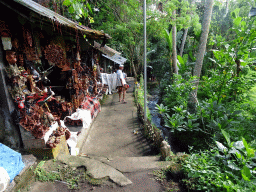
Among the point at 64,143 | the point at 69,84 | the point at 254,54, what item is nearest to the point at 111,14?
the point at 69,84

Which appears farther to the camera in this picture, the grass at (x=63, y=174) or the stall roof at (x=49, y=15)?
the grass at (x=63, y=174)

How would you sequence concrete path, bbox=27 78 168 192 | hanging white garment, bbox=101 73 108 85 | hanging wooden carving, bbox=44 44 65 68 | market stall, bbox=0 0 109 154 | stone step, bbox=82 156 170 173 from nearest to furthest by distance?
1. market stall, bbox=0 0 109 154
2. concrete path, bbox=27 78 168 192
3. stone step, bbox=82 156 170 173
4. hanging wooden carving, bbox=44 44 65 68
5. hanging white garment, bbox=101 73 108 85

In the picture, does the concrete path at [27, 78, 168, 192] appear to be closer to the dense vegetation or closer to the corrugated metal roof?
the dense vegetation

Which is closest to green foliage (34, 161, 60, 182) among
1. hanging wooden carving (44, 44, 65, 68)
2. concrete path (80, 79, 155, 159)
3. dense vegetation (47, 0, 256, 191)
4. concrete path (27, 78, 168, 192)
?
concrete path (27, 78, 168, 192)

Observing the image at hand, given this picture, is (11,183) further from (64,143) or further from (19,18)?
(19,18)

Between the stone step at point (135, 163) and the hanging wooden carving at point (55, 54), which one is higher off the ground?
the hanging wooden carving at point (55, 54)

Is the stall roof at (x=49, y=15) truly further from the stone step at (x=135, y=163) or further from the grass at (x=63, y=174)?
the stone step at (x=135, y=163)

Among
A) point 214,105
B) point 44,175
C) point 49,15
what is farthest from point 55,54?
point 214,105

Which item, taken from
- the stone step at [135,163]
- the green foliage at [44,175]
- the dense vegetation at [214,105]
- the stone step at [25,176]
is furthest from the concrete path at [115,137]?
the stone step at [25,176]

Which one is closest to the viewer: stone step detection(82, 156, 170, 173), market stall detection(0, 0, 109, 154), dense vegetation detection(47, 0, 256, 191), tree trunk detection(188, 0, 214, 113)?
dense vegetation detection(47, 0, 256, 191)

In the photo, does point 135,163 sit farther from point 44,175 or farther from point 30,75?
point 30,75

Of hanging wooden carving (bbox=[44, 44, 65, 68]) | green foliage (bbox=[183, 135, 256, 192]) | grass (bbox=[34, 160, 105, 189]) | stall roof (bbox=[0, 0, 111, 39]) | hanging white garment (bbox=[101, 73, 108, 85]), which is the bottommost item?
grass (bbox=[34, 160, 105, 189])

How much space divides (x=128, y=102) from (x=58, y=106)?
494 centimetres

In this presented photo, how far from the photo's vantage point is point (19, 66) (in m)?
3.15
